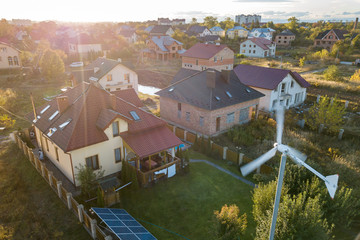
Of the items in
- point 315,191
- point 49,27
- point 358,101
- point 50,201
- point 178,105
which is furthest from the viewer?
Result: point 49,27

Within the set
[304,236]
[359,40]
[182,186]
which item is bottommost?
[182,186]

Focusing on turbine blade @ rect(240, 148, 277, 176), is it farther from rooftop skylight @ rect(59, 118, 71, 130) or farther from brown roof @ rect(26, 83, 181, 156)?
rooftop skylight @ rect(59, 118, 71, 130)

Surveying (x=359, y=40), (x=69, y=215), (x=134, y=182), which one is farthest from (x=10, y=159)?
(x=359, y=40)

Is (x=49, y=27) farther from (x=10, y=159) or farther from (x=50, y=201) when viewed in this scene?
(x=50, y=201)

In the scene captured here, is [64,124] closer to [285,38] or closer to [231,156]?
[231,156]

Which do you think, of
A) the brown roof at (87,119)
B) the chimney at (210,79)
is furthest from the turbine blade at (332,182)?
the chimney at (210,79)

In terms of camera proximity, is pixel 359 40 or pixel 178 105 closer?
pixel 178 105

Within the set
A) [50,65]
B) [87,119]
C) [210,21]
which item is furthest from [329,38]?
[87,119]
